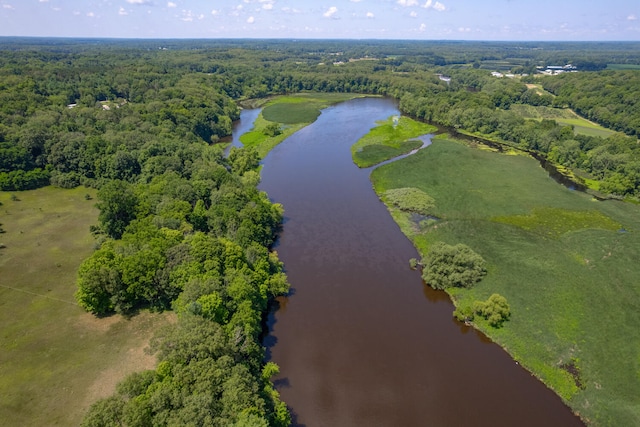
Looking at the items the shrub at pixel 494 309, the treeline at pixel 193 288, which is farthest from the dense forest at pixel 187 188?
the shrub at pixel 494 309

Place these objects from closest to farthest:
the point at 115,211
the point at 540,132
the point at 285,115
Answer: the point at 115,211 < the point at 540,132 < the point at 285,115

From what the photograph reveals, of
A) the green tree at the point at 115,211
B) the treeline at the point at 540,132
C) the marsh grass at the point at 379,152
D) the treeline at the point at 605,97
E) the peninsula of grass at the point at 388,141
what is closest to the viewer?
the green tree at the point at 115,211

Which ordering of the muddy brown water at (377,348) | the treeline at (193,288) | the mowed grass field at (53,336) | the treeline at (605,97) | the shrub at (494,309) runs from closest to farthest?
the treeline at (193,288)
the mowed grass field at (53,336)
the muddy brown water at (377,348)
the shrub at (494,309)
the treeline at (605,97)

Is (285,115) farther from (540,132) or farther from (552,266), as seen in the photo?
(552,266)

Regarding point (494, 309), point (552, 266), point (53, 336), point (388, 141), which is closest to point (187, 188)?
point (53, 336)

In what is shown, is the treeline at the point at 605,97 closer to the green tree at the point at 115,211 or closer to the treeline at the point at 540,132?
the treeline at the point at 540,132

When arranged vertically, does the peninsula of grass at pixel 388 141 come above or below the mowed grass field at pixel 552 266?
above
